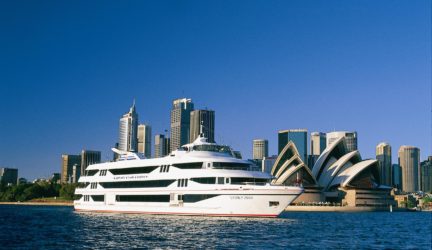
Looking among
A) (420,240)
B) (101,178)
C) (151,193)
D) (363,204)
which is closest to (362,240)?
(420,240)

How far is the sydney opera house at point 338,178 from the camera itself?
5684 inches

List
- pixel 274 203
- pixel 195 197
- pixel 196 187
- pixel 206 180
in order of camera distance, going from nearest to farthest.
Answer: pixel 274 203 → pixel 206 180 → pixel 196 187 → pixel 195 197

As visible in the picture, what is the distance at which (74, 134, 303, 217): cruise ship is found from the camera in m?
57.8

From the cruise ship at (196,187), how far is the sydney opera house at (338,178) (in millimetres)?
79481

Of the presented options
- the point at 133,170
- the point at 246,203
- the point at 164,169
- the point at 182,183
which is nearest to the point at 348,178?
the point at 133,170

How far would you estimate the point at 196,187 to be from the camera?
60.7 m

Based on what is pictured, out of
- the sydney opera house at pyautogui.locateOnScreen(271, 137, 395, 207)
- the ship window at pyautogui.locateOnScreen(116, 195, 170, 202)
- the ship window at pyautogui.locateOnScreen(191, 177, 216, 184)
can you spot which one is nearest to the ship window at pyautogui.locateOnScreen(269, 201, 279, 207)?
the ship window at pyautogui.locateOnScreen(191, 177, 216, 184)

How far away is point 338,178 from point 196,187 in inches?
3809

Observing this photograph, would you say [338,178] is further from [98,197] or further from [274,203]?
[274,203]

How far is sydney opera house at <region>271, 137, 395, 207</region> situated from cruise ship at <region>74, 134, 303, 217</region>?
79.5 m

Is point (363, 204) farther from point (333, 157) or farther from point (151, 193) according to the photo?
point (151, 193)

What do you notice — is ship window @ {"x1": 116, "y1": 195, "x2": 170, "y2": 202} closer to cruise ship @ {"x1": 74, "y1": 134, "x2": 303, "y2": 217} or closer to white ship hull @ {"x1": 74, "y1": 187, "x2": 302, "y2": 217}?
cruise ship @ {"x1": 74, "y1": 134, "x2": 303, "y2": 217}

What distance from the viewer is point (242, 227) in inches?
1863

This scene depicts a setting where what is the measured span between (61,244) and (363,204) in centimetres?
12146
